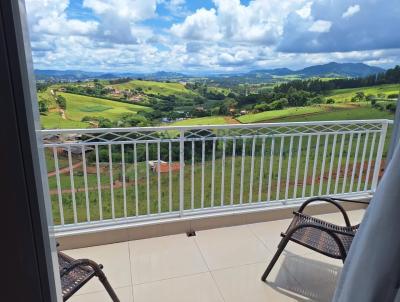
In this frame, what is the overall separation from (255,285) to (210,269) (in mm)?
392

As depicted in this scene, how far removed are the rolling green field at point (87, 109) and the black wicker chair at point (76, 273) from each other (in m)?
1.40

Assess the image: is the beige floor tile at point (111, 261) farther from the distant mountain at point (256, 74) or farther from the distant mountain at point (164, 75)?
the distant mountain at point (164, 75)

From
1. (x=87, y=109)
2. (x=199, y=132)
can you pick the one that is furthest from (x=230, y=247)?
(x=87, y=109)

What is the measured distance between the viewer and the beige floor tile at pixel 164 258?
2.33 metres

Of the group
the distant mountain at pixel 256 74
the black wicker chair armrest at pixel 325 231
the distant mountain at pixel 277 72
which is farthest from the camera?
the distant mountain at pixel 277 72

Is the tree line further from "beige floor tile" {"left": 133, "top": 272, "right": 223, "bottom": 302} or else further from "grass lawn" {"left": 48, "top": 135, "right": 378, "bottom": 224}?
"beige floor tile" {"left": 133, "top": 272, "right": 223, "bottom": 302}

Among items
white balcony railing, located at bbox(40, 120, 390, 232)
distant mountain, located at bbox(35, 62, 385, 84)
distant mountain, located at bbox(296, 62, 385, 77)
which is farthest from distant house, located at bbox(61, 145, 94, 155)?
distant mountain, located at bbox(296, 62, 385, 77)

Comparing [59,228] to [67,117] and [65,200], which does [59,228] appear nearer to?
[65,200]

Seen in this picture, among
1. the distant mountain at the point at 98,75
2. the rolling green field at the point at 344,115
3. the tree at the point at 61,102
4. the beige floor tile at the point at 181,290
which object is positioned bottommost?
the beige floor tile at the point at 181,290

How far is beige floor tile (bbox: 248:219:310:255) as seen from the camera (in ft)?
8.82

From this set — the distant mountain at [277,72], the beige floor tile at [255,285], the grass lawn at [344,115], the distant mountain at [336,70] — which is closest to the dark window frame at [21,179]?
the beige floor tile at [255,285]

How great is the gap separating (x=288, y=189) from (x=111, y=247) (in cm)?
205

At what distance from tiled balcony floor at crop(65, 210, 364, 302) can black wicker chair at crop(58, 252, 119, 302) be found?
41 centimetres

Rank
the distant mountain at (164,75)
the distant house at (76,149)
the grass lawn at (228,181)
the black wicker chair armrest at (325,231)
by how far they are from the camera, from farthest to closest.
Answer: the distant mountain at (164,75) → the grass lawn at (228,181) → the distant house at (76,149) → the black wicker chair armrest at (325,231)
